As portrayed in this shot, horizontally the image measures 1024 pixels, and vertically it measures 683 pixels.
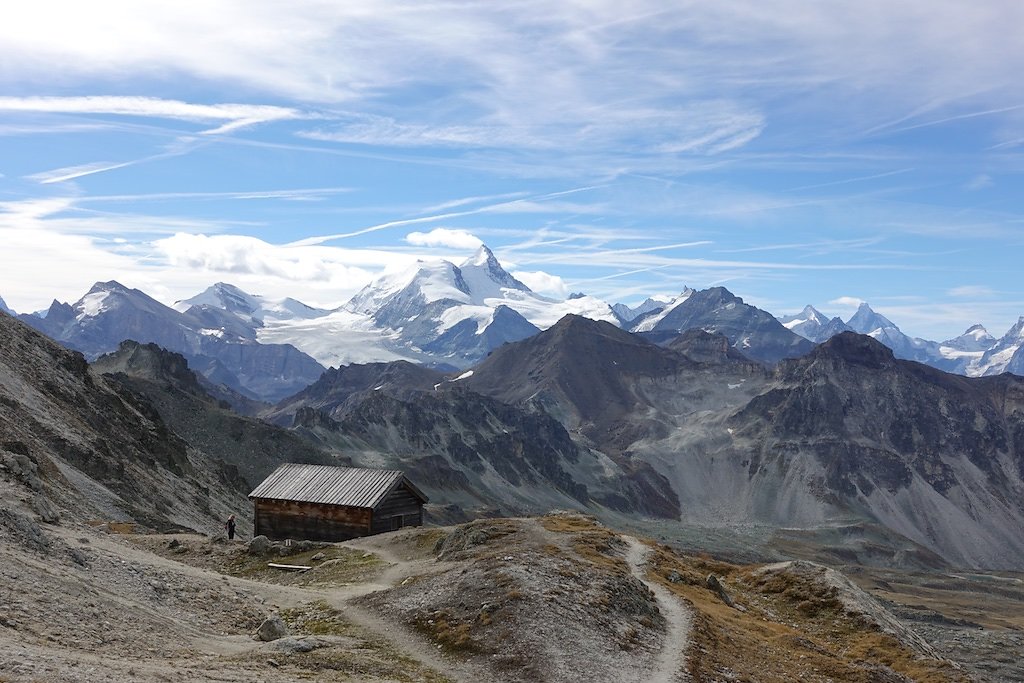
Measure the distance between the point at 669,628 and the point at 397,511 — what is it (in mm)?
24915

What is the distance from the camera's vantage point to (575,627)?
3028cm

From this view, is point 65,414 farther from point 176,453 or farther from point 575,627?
point 575,627

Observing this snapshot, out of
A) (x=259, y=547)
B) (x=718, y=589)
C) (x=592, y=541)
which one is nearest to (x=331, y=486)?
(x=259, y=547)

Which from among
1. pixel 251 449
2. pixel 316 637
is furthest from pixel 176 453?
pixel 316 637

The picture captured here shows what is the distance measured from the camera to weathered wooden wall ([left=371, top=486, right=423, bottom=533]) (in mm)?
52438

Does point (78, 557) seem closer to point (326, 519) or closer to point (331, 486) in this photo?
point (326, 519)

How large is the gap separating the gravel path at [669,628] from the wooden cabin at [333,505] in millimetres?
15712

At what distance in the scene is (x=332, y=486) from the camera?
54531 millimetres

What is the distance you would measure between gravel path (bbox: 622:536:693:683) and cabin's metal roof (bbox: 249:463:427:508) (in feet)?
52.8

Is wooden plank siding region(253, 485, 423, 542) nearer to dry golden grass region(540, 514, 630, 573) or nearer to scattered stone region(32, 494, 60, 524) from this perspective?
dry golden grass region(540, 514, 630, 573)

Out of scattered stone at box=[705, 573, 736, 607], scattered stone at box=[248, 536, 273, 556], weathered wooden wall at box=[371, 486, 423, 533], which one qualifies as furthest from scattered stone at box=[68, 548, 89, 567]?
scattered stone at box=[705, 573, 736, 607]

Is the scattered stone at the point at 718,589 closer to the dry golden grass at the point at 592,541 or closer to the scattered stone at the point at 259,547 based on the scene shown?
the dry golden grass at the point at 592,541

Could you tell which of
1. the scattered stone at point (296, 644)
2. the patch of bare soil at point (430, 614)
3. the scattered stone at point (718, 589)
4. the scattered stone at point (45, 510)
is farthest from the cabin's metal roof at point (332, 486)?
the scattered stone at point (296, 644)

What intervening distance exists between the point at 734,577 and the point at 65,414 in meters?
63.5
